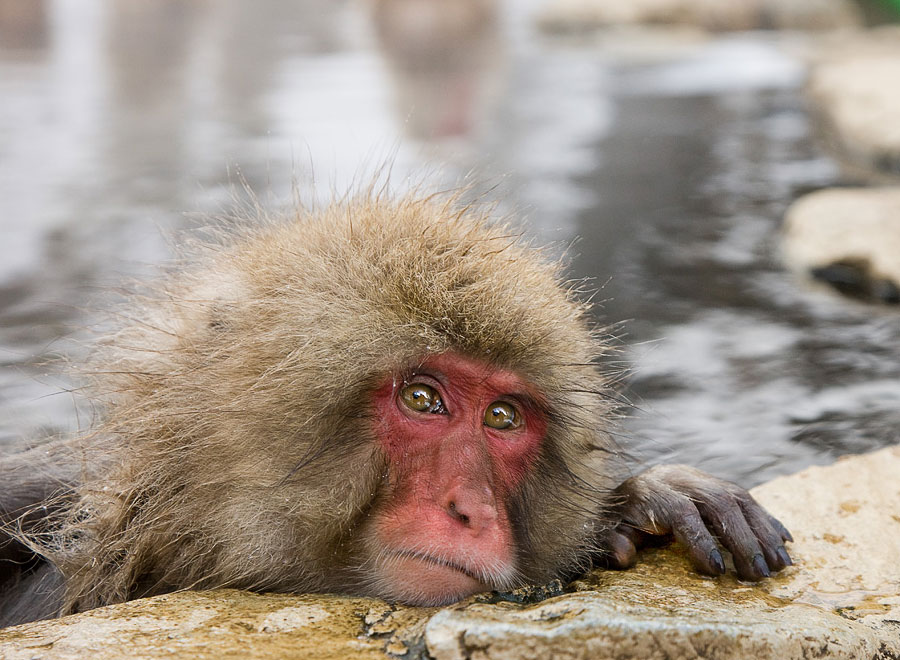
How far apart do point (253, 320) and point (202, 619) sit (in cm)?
81

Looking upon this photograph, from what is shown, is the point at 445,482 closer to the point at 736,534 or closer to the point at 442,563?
the point at 442,563

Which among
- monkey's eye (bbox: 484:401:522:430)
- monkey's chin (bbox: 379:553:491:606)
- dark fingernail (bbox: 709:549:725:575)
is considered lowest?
dark fingernail (bbox: 709:549:725:575)

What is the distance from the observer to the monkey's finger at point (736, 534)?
2900 millimetres

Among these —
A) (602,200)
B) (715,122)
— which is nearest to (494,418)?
(602,200)

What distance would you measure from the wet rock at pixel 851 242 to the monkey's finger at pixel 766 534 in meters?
2.98

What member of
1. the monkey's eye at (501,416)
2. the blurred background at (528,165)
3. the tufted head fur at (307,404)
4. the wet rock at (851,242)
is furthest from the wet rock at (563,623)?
the wet rock at (851,242)

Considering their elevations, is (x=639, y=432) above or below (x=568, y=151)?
below

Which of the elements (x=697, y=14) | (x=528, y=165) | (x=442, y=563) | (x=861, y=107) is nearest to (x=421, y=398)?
(x=442, y=563)

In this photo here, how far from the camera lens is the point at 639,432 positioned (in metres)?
4.64

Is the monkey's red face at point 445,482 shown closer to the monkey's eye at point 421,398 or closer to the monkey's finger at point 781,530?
the monkey's eye at point 421,398

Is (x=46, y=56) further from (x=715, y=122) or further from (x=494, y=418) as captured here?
(x=494, y=418)

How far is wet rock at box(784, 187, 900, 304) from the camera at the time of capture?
18.7ft

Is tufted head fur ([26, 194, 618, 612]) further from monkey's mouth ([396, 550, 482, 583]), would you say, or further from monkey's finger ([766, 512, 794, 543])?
monkey's finger ([766, 512, 794, 543])

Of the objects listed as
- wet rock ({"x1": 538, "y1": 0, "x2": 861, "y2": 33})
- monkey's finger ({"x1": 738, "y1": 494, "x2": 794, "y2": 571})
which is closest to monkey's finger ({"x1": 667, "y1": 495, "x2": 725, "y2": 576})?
monkey's finger ({"x1": 738, "y1": 494, "x2": 794, "y2": 571})
